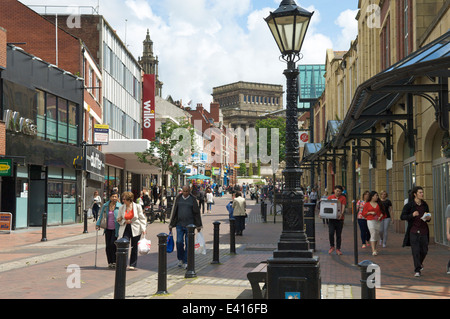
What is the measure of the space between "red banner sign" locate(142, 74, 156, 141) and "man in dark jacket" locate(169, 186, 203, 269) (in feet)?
123

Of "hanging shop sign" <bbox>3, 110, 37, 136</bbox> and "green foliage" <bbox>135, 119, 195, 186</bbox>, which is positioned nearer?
"hanging shop sign" <bbox>3, 110, 37, 136</bbox>

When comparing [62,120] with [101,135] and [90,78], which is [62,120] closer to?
[101,135]

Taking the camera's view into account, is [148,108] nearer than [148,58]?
Yes

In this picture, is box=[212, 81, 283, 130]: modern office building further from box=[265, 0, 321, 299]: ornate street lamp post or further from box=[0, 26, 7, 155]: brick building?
box=[265, 0, 321, 299]: ornate street lamp post

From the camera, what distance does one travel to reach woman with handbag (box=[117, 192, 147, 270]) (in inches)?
477

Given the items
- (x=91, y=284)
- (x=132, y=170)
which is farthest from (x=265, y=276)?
(x=132, y=170)

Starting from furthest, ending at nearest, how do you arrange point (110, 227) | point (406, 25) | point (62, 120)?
1. point (62, 120)
2. point (406, 25)
3. point (110, 227)

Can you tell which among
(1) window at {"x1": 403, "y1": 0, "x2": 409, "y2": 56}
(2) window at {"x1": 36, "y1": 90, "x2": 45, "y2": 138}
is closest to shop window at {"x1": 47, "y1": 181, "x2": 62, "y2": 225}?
(2) window at {"x1": 36, "y1": 90, "x2": 45, "y2": 138}

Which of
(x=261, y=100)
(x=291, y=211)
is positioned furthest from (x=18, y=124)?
(x=261, y=100)

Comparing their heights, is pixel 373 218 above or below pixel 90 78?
below

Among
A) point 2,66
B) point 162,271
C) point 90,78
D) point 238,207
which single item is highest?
point 90,78

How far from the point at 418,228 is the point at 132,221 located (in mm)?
5714

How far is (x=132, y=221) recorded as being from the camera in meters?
12.1

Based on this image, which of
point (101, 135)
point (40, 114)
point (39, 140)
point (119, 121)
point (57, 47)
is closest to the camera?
point (39, 140)
